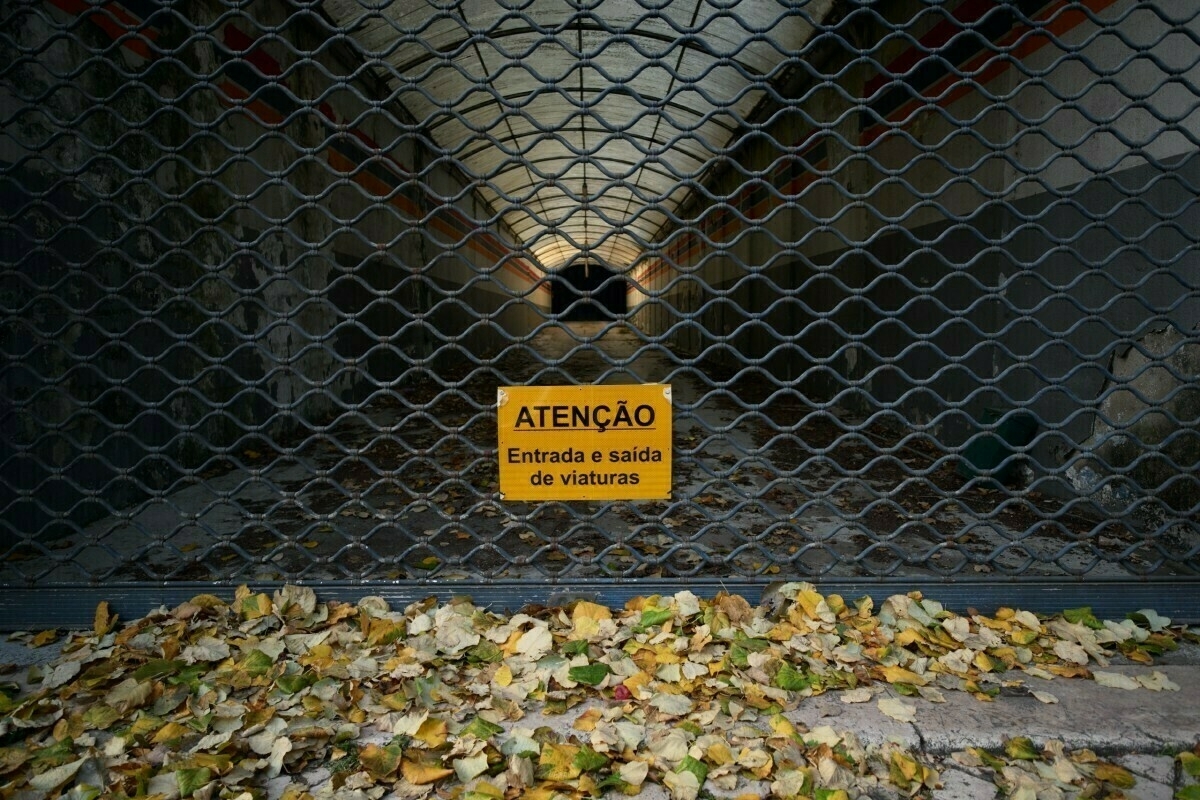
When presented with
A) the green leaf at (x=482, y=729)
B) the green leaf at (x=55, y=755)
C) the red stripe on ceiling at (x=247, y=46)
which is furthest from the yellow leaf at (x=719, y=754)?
the red stripe on ceiling at (x=247, y=46)

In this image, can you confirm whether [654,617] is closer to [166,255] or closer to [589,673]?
[589,673]

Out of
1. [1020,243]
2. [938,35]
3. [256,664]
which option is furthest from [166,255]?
[938,35]

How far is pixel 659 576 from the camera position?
269 cm

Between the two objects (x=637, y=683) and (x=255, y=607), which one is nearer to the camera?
(x=637, y=683)

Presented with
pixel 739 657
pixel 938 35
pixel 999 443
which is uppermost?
pixel 938 35

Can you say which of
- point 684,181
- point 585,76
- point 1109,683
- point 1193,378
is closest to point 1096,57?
point 1193,378

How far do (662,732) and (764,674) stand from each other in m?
0.42

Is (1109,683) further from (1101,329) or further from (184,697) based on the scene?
(184,697)

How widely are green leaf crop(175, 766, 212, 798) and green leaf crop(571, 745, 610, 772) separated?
2.82 feet

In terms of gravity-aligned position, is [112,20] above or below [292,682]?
above

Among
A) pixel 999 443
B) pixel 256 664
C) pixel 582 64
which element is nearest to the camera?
pixel 256 664

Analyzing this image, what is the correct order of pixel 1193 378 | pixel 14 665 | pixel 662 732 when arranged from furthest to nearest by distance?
pixel 1193 378 < pixel 14 665 < pixel 662 732

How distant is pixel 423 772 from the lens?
5.56ft

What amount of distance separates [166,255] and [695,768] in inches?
89.6
